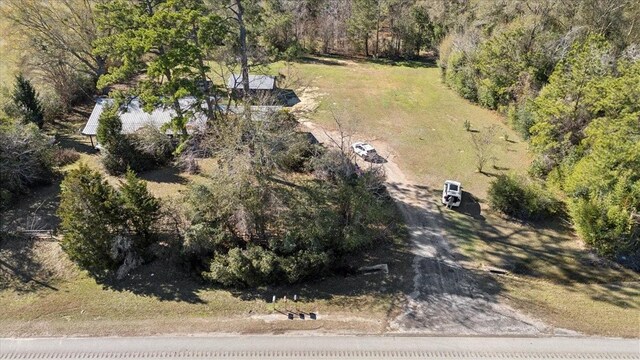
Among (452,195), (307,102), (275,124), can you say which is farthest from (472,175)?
(307,102)

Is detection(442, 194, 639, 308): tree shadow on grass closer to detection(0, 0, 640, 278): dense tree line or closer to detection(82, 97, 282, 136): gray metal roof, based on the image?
detection(0, 0, 640, 278): dense tree line

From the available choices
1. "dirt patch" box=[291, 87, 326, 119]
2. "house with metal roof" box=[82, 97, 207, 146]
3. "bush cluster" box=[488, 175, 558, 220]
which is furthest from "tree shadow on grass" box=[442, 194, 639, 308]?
"house with metal roof" box=[82, 97, 207, 146]

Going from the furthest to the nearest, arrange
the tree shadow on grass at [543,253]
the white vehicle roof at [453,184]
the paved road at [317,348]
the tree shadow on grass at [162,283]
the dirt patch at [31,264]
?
the white vehicle roof at [453,184] → the tree shadow on grass at [543,253] → the dirt patch at [31,264] → the tree shadow on grass at [162,283] → the paved road at [317,348]

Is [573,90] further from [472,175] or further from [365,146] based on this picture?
[365,146]

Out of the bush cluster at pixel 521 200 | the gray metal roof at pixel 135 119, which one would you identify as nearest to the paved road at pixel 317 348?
the bush cluster at pixel 521 200

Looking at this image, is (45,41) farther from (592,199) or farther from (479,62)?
(592,199)

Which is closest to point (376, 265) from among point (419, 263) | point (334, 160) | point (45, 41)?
point (419, 263)

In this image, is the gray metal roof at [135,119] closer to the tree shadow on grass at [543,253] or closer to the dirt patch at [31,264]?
the dirt patch at [31,264]
